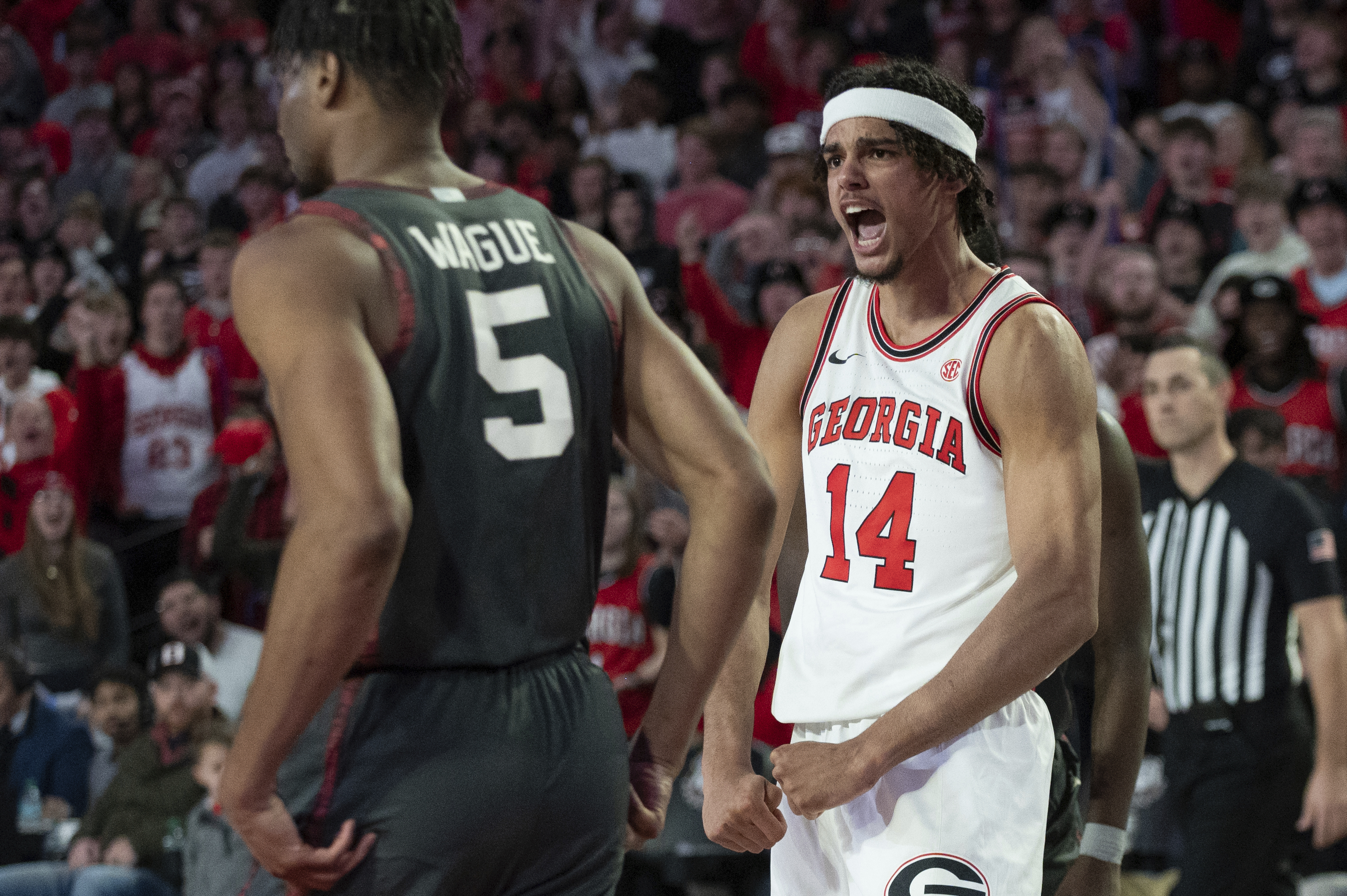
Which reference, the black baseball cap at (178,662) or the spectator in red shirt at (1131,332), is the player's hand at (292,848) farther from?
the spectator in red shirt at (1131,332)

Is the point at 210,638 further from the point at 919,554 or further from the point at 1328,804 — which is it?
the point at 919,554

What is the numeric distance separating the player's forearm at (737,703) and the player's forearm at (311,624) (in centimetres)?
120

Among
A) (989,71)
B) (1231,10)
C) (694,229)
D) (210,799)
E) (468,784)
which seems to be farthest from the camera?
(1231,10)

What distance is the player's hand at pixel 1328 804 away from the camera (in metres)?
5.70

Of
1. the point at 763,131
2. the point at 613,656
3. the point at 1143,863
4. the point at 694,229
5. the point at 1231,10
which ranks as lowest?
the point at 1143,863

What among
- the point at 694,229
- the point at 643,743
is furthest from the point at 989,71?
the point at 643,743

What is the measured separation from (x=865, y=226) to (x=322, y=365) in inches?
58.2

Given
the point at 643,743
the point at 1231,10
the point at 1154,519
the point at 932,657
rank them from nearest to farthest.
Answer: the point at 643,743 → the point at 932,657 → the point at 1154,519 → the point at 1231,10

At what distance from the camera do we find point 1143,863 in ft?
21.2

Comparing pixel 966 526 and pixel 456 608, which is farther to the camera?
pixel 966 526

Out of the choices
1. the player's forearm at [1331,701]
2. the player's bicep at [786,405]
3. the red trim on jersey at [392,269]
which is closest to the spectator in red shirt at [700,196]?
the player's forearm at [1331,701]

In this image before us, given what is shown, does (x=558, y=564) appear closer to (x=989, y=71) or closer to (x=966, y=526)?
(x=966, y=526)

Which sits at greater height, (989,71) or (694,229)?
(989,71)

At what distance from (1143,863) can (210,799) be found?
158 inches
